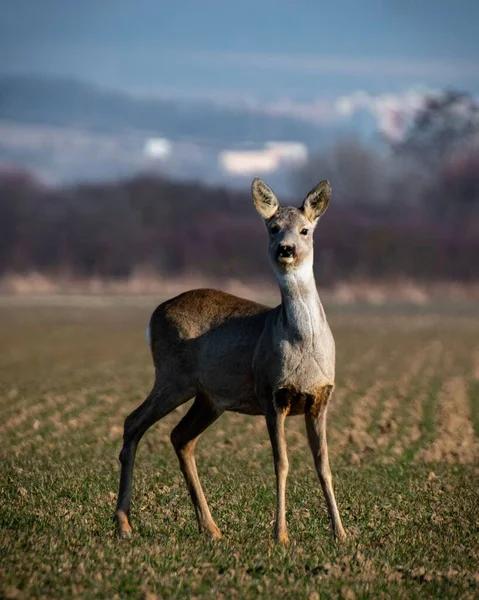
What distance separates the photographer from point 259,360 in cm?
1020

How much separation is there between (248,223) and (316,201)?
59660 millimetres

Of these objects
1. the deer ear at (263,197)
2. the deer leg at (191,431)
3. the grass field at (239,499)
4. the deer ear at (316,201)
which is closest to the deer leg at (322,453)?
the grass field at (239,499)

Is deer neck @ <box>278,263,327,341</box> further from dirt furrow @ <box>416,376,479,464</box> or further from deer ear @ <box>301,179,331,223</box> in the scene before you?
dirt furrow @ <box>416,376,479,464</box>

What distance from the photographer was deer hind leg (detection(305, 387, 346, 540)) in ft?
33.1

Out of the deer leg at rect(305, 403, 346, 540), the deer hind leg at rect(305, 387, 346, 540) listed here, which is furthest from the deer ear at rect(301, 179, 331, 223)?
the deer leg at rect(305, 403, 346, 540)

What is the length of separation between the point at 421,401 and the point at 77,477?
12.2m

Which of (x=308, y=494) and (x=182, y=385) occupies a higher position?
(x=182, y=385)

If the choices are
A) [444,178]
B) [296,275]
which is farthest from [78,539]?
[444,178]

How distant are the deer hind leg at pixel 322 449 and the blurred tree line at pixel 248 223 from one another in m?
52.6

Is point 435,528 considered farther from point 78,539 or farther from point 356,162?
point 356,162

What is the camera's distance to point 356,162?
7225 cm

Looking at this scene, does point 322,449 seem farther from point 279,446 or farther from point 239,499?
point 239,499

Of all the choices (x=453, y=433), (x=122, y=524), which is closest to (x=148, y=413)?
(x=122, y=524)

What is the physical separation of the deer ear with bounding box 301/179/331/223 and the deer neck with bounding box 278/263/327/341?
501 mm
